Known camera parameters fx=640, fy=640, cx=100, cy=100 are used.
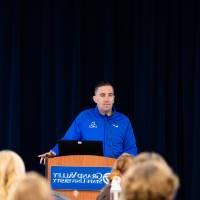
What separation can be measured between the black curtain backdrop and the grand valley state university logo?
212 centimetres

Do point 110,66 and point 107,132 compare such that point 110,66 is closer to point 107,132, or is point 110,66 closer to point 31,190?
point 107,132

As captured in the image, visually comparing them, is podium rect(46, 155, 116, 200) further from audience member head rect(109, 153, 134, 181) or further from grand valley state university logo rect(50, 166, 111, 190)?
audience member head rect(109, 153, 134, 181)

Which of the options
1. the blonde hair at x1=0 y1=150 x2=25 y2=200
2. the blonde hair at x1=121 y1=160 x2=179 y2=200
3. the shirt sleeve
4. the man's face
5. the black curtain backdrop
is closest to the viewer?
the blonde hair at x1=121 y1=160 x2=179 y2=200

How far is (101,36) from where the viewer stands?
23.2ft

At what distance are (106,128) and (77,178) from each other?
3.20 feet

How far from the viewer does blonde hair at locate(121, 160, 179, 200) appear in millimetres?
2076

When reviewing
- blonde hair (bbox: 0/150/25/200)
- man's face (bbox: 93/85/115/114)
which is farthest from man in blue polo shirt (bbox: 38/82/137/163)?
blonde hair (bbox: 0/150/25/200)

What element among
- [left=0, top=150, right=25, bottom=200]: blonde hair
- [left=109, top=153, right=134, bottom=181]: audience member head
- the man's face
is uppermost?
the man's face

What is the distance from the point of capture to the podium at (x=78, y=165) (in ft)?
16.0

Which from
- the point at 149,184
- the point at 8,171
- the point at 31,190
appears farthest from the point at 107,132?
the point at 31,190

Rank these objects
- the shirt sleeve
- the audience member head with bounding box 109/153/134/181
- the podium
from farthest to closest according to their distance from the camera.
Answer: the shirt sleeve → the podium → the audience member head with bounding box 109/153/134/181

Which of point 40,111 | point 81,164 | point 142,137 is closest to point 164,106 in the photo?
point 142,137

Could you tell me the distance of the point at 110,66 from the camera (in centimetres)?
704

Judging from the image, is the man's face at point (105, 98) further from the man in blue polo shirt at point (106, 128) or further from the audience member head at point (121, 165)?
the audience member head at point (121, 165)
